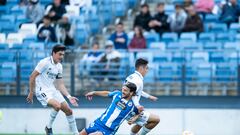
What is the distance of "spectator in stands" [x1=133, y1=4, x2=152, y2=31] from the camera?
77.9 ft

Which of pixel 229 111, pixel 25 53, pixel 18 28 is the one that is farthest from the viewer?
pixel 18 28

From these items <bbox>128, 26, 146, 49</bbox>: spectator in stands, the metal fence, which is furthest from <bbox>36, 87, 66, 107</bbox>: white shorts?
<bbox>128, 26, 146, 49</bbox>: spectator in stands

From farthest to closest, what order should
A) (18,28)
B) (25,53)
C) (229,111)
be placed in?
(18,28) → (25,53) → (229,111)

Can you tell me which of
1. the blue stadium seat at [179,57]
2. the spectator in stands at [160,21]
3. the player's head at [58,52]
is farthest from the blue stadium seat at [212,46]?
the player's head at [58,52]

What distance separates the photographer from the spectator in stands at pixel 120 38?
23.1 metres

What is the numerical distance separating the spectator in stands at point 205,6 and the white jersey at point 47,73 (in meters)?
6.46

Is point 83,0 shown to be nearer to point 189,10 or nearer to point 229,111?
point 189,10

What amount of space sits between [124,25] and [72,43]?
6.63 ft

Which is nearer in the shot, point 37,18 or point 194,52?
point 194,52

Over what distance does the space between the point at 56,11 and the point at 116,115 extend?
9256 mm

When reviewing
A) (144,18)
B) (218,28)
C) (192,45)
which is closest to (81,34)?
(144,18)

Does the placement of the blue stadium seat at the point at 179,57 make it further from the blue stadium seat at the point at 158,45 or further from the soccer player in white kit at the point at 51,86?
the soccer player in white kit at the point at 51,86

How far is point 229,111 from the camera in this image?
21312mm

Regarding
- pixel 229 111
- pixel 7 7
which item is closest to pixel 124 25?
pixel 7 7
